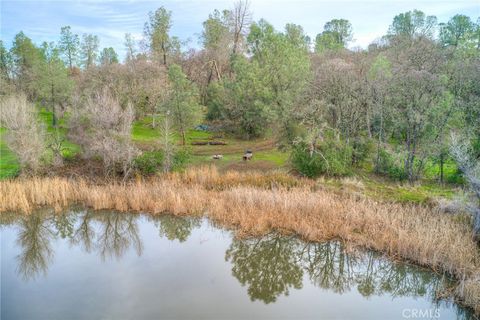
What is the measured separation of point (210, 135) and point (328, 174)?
1610 centimetres

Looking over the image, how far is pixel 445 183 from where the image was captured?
20.7 m

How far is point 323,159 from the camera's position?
19016mm

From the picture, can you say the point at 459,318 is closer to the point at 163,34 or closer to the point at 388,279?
the point at 388,279

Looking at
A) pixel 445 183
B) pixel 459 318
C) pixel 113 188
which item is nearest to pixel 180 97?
pixel 113 188

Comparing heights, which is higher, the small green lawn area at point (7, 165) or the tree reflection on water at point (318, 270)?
the small green lawn area at point (7, 165)

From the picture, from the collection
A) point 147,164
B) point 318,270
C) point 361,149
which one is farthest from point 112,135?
point 361,149

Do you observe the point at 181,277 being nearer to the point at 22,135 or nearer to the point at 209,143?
the point at 22,135

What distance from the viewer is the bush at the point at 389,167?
66.8 ft

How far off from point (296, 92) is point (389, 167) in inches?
326

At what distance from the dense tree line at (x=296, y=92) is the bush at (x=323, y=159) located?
0.06 m

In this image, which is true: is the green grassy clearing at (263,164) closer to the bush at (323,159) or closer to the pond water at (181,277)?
the bush at (323,159)

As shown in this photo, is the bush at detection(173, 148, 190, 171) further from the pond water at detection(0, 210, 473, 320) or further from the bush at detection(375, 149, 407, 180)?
the bush at detection(375, 149, 407, 180)

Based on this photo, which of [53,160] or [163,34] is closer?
[53,160]

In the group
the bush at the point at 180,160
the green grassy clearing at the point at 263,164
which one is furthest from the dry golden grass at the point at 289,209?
the bush at the point at 180,160
